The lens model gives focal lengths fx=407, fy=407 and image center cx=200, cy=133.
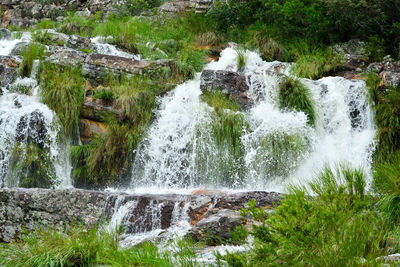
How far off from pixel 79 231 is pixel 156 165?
372cm

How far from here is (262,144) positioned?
7.42m

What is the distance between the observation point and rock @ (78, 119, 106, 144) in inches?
327

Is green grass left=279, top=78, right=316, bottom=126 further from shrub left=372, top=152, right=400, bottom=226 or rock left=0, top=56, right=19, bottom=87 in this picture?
rock left=0, top=56, right=19, bottom=87

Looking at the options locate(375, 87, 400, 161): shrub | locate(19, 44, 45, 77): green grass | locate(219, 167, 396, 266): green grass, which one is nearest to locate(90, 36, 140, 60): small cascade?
locate(19, 44, 45, 77): green grass

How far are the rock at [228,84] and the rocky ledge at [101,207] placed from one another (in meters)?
3.63

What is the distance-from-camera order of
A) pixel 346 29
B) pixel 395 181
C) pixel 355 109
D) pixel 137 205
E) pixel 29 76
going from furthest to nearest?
pixel 346 29
pixel 29 76
pixel 355 109
pixel 137 205
pixel 395 181

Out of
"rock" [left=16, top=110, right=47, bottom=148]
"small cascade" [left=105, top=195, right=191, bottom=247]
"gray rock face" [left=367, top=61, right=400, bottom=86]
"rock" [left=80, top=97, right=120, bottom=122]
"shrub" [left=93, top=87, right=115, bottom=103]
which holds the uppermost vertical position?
"gray rock face" [left=367, top=61, right=400, bottom=86]

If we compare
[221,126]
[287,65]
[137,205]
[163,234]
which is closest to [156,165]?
[221,126]

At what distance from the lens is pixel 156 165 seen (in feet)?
24.9

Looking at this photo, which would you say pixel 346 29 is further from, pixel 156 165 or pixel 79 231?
pixel 79 231

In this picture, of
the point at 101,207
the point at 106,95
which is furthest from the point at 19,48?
the point at 101,207

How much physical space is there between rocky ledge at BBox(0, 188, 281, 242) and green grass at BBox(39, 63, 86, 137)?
2.81 meters

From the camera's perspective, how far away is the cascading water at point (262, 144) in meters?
7.27

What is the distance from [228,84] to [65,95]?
11.2 feet
